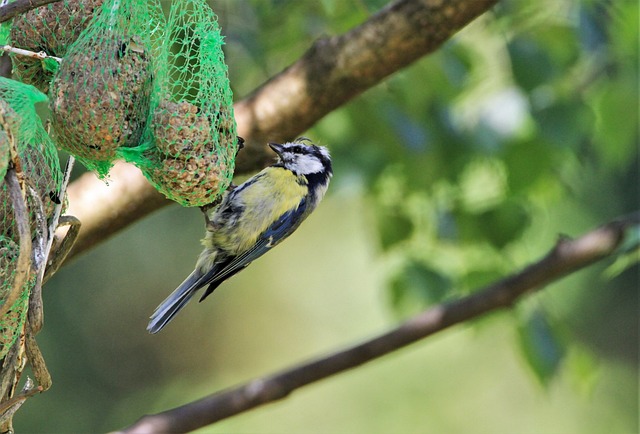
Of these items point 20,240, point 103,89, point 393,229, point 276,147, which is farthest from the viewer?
point 393,229

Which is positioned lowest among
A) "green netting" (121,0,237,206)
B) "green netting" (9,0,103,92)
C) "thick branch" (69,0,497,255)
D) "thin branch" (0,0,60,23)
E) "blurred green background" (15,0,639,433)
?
"blurred green background" (15,0,639,433)

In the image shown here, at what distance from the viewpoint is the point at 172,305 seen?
272 cm

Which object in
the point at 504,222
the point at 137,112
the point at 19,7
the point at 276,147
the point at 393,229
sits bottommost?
the point at 504,222

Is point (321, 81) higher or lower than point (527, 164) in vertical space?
higher

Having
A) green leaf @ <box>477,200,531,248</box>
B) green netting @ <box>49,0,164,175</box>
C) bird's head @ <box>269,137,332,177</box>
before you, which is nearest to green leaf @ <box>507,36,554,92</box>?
green leaf @ <box>477,200,531,248</box>

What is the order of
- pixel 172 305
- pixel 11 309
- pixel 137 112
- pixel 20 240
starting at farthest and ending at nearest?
pixel 172 305
pixel 137 112
pixel 11 309
pixel 20 240

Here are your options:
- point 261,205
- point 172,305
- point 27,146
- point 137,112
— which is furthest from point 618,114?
point 27,146

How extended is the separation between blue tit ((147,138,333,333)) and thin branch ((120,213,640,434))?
1.58ft

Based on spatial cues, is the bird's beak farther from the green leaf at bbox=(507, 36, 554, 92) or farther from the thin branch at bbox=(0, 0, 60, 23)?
the thin branch at bbox=(0, 0, 60, 23)

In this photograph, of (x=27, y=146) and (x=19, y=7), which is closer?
(x=19, y=7)

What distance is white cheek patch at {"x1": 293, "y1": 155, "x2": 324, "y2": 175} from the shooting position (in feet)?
10.3

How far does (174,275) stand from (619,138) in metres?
5.23

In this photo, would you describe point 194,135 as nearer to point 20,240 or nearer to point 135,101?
point 135,101

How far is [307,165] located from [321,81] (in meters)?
0.61
